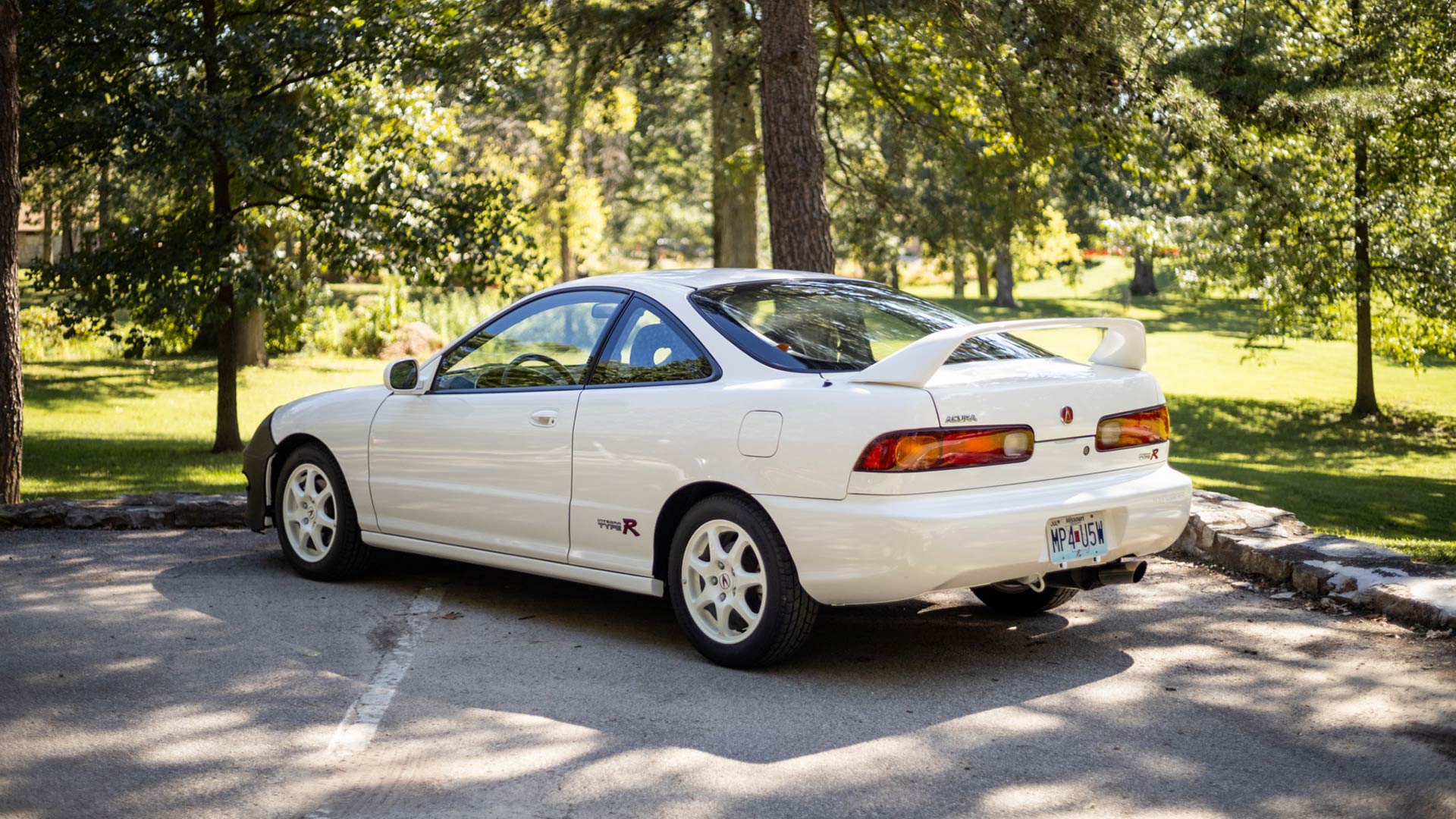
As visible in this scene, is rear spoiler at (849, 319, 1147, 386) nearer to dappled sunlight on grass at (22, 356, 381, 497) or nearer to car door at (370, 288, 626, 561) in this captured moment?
car door at (370, 288, 626, 561)

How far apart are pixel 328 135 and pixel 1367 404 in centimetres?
1759

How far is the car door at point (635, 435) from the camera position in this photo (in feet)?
18.2

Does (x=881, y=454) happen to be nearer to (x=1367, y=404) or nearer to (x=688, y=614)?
(x=688, y=614)

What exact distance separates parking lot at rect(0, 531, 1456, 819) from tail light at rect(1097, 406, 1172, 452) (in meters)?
0.89

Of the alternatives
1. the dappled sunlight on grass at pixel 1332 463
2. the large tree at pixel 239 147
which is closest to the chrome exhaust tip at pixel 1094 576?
the dappled sunlight on grass at pixel 1332 463

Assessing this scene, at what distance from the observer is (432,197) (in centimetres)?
1290

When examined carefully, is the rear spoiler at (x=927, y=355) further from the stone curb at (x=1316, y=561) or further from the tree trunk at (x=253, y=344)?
the tree trunk at (x=253, y=344)

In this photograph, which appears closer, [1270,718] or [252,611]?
[1270,718]

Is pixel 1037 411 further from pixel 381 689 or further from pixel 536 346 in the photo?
pixel 381 689

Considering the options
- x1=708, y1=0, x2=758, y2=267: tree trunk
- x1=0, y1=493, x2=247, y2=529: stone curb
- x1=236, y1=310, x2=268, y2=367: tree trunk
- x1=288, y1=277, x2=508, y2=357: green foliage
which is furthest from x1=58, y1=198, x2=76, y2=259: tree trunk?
x1=0, y1=493, x2=247, y2=529: stone curb

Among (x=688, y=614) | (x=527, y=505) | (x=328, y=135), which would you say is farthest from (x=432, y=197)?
(x=688, y=614)

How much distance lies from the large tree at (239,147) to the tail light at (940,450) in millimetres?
7819

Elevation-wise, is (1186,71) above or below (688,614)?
above

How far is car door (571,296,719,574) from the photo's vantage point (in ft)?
18.2
